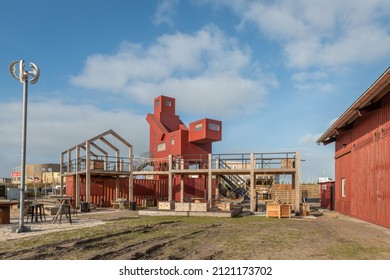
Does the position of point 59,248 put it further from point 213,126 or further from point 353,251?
point 213,126

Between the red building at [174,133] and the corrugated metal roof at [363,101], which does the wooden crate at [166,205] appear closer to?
the red building at [174,133]

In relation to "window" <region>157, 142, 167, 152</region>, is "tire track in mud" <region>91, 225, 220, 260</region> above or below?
below

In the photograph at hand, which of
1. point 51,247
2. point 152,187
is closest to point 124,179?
point 152,187

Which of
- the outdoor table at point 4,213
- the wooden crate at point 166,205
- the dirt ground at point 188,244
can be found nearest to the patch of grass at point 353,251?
the dirt ground at point 188,244

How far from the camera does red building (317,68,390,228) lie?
16453 millimetres

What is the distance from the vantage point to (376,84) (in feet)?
48.3

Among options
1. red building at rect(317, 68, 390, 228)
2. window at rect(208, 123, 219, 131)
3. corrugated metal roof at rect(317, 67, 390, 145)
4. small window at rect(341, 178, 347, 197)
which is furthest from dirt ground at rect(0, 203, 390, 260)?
window at rect(208, 123, 219, 131)

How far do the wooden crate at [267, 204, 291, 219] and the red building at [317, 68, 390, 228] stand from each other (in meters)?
4.34

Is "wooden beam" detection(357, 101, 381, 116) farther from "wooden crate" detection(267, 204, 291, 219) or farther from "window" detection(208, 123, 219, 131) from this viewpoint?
"window" detection(208, 123, 219, 131)

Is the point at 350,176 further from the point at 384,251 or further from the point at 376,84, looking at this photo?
the point at 384,251

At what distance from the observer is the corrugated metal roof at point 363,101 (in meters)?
14.5

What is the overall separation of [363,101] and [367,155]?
3.83 metres

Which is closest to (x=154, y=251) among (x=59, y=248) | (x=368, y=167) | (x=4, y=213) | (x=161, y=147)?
(x=59, y=248)

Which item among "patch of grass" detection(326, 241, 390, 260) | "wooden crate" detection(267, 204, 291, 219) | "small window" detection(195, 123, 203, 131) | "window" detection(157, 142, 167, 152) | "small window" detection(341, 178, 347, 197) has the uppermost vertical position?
"small window" detection(195, 123, 203, 131)
